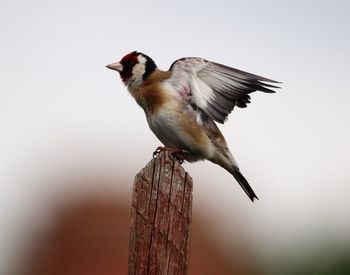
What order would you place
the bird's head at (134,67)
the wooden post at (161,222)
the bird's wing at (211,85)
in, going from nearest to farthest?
1. the wooden post at (161,222)
2. the bird's wing at (211,85)
3. the bird's head at (134,67)

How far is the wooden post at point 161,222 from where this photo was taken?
Result: 3.80 metres

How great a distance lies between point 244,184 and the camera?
6.55 m

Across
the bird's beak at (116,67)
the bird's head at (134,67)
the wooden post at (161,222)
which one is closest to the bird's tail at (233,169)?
the bird's head at (134,67)

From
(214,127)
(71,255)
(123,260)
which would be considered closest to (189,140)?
(214,127)

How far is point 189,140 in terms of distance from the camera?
6.06 metres

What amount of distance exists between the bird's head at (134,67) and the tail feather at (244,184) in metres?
0.94

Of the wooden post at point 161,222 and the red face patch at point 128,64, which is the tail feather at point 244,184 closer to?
the red face patch at point 128,64

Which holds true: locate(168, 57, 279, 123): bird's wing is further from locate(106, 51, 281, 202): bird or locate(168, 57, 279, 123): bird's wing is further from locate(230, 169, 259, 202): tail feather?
locate(230, 169, 259, 202): tail feather

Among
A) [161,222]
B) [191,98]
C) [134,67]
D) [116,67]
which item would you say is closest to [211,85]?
[191,98]

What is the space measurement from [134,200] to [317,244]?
181 inches

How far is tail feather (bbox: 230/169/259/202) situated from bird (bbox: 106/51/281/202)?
0.13 metres

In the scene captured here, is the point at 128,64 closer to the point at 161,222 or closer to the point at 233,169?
the point at 233,169

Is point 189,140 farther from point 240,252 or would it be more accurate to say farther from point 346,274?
point 240,252

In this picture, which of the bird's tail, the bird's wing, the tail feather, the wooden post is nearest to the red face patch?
the bird's wing
